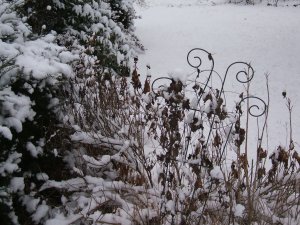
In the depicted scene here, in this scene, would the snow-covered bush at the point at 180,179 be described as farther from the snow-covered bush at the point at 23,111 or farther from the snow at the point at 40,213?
the snow-covered bush at the point at 23,111

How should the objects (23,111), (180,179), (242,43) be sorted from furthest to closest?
(242,43) < (180,179) < (23,111)

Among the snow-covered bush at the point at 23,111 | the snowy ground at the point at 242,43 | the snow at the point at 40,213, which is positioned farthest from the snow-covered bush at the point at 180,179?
the snowy ground at the point at 242,43

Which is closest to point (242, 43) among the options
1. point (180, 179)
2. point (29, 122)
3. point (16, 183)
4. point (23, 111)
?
point (180, 179)

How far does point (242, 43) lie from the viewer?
29.3 ft

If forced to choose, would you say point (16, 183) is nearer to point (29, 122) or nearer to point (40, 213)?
point (40, 213)

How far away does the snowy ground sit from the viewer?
662 cm

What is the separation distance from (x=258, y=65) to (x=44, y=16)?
4.70 m

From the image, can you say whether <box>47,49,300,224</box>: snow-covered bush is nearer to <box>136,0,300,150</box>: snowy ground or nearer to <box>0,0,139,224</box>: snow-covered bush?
<box>0,0,139,224</box>: snow-covered bush

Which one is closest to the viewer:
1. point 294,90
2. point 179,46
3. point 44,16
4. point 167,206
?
point 167,206

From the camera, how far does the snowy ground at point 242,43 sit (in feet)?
21.7

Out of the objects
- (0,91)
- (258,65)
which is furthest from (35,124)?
(258,65)

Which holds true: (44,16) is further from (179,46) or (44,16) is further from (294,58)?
(294,58)

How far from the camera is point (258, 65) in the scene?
25.2ft

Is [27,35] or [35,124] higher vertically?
[27,35]
